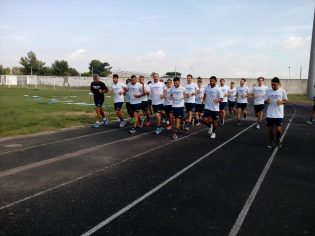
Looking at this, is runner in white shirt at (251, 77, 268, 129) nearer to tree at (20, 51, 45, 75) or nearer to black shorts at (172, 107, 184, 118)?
black shorts at (172, 107, 184, 118)

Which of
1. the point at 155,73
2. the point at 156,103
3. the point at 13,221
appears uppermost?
the point at 155,73

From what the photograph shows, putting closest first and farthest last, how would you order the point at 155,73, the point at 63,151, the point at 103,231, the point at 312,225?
Result: the point at 103,231 → the point at 312,225 → the point at 63,151 → the point at 155,73

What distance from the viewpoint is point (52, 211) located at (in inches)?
199

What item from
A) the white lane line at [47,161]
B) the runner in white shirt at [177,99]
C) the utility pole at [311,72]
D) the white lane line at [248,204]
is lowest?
the white lane line at [47,161]

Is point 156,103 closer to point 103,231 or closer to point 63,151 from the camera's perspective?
point 63,151

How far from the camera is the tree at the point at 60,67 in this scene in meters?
88.3

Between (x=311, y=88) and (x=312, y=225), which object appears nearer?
(x=312, y=225)

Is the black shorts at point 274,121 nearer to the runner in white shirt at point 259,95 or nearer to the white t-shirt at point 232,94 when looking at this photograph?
the runner in white shirt at point 259,95

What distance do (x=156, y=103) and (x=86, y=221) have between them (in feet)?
28.9

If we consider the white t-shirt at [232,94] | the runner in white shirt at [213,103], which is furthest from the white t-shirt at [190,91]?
the white t-shirt at [232,94]

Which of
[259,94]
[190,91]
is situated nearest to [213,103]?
[190,91]

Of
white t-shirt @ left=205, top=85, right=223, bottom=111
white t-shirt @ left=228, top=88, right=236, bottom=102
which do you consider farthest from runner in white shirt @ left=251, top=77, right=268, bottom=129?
white t-shirt @ left=205, top=85, right=223, bottom=111

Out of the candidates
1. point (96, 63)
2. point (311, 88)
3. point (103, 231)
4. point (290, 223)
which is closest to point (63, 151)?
point (103, 231)

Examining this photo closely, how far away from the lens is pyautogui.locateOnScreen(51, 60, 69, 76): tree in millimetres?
88312
